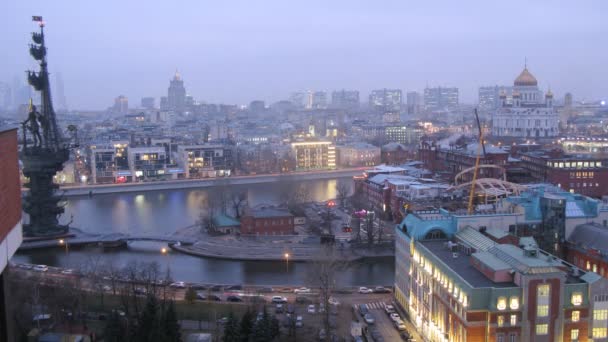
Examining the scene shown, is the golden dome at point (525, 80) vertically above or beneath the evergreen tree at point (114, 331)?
above

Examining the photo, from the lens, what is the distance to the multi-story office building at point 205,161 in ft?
58.7

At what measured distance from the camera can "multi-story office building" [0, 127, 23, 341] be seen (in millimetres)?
2209

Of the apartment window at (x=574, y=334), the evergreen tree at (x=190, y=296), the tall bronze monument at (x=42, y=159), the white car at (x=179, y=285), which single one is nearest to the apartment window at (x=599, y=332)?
the apartment window at (x=574, y=334)

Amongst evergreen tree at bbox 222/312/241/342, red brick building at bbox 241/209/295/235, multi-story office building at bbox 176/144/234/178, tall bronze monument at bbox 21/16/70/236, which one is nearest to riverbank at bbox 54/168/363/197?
multi-story office building at bbox 176/144/234/178

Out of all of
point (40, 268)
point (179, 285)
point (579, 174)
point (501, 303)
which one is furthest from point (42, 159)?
point (579, 174)

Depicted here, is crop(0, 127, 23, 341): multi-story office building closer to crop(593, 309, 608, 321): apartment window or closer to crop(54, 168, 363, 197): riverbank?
crop(593, 309, 608, 321): apartment window

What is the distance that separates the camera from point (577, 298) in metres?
4.62

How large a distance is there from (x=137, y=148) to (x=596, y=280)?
1497 centimetres

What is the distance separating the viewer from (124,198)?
14742mm

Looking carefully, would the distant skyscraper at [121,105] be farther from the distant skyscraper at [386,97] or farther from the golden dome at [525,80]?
the golden dome at [525,80]

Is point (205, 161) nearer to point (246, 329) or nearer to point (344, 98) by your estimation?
point (246, 329)

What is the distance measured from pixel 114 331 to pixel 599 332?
3.62m

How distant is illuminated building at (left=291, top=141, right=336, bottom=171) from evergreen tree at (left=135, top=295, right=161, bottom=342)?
1520 centimetres

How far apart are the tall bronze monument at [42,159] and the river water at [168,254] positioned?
0.77m
